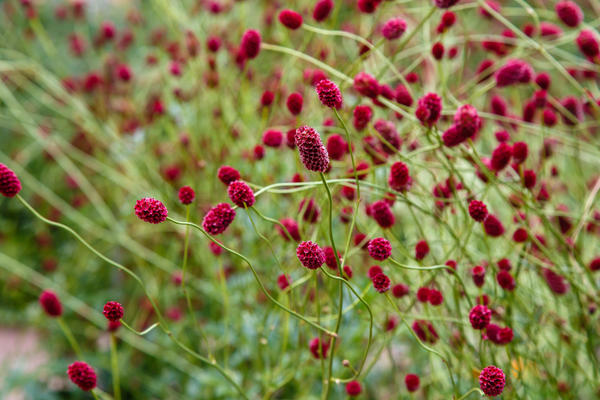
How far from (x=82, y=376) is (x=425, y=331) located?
0.35m

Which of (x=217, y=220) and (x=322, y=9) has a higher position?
(x=322, y=9)

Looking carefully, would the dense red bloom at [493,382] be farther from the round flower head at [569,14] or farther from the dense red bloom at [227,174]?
the round flower head at [569,14]

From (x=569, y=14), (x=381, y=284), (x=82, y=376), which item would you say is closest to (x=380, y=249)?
(x=381, y=284)

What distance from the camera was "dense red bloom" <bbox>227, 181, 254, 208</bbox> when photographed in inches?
18.0

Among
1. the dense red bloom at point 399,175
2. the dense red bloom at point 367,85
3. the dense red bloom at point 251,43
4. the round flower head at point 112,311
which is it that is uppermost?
the dense red bloom at point 251,43

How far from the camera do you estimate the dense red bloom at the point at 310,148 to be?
40 centimetres

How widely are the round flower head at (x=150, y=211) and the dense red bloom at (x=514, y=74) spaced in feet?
1.40

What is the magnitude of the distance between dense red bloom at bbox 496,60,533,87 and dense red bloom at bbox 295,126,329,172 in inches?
13.1

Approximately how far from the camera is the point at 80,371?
0.51 meters

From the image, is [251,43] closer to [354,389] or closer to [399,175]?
[399,175]

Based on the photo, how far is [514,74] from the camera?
633 mm

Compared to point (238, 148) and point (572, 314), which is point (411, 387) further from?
point (238, 148)

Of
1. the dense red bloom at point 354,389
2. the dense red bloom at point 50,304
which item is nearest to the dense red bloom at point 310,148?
the dense red bloom at point 354,389

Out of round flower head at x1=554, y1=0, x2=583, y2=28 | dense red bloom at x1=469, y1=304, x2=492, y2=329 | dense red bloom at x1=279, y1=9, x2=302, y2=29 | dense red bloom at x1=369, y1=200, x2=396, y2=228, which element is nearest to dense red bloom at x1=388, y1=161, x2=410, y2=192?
dense red bloom at x1=369, y1=200, x2=396, y2=228
